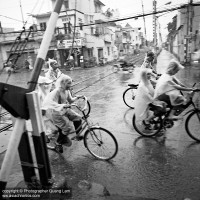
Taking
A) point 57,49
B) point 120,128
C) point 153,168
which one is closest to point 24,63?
point 57,49

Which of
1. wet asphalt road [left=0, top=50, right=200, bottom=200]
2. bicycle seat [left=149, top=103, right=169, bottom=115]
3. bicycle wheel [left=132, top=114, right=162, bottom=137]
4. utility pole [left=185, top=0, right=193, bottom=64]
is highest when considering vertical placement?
utility pole [left=185, top=0, right=193, bottom=64]

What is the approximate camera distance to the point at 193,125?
4547mm

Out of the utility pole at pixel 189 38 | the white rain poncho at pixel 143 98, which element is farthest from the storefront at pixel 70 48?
the white rain poncho at pixel 143 98

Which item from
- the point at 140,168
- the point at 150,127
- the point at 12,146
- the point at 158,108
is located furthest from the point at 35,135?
the point at 150,127

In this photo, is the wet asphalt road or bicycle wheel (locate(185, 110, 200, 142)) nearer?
the wet asphalt road

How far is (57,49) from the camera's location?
2834 centimetres

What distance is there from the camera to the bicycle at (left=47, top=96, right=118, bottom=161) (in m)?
3.95

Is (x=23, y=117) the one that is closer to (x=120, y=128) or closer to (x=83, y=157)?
(x=83, y=157)

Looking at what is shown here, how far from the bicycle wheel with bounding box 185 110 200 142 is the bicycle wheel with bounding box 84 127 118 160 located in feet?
5.68

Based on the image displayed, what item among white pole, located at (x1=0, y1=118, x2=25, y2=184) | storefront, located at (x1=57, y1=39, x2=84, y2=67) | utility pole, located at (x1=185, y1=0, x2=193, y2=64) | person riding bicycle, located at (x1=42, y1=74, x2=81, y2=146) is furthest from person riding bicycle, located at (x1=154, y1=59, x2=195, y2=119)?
storefront, located at (x1=57, y1=39, x2=84, y2=67)

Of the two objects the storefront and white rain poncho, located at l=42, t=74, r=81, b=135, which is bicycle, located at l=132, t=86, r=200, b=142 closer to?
white rain poncho, located at l=42, t=74, r=81, b=135

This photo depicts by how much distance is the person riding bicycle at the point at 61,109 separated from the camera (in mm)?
3950

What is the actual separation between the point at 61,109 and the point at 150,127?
7.59ft

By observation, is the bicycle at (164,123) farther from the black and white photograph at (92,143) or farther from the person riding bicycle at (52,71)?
the person riding bicycle at (52,71)
